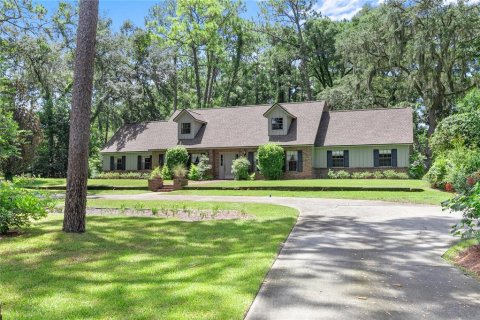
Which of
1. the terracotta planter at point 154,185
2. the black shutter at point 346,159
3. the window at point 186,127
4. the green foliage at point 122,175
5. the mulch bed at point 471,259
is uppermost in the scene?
the window at point 186,127

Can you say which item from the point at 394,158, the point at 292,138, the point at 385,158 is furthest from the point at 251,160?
the point at 394,158

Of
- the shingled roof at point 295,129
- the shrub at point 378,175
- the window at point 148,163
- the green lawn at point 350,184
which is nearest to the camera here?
the green lawn at point 350,184

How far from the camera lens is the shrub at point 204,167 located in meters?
30.0

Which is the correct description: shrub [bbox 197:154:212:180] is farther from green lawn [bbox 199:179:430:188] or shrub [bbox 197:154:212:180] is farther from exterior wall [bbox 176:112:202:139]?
green lawn [bbox 199:179:430:188]

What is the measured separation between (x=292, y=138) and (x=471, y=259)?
23.6 meters

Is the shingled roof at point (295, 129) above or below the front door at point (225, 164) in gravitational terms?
above

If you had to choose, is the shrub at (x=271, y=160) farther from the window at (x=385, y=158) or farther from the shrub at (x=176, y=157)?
the window at (x=385, y=158)

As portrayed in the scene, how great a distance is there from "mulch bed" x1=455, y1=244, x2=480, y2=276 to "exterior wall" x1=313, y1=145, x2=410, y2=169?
72.1ft

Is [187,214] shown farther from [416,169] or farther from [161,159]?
[161,159]

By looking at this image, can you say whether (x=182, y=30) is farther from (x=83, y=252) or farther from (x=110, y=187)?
(x=83, y=252)

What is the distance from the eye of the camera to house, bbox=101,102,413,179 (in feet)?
92.4

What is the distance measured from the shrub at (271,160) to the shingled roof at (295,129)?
1394mm

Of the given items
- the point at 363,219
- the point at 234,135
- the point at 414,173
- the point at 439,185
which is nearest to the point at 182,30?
the point at 234,135

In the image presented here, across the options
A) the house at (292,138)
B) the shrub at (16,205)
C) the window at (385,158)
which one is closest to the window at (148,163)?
the house at (292,138)
